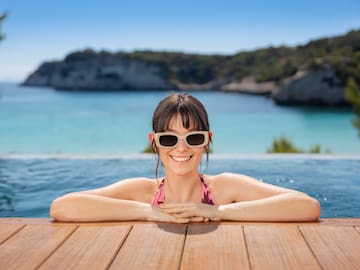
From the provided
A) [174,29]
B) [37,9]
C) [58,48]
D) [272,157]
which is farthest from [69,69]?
[272,157]

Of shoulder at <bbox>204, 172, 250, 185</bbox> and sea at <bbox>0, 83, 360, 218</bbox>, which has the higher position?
shoulder at <bbox>204, 172, 250, 185</bbox>

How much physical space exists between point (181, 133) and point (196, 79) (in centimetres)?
6257

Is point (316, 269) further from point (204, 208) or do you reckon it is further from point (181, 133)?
point (181, 133)

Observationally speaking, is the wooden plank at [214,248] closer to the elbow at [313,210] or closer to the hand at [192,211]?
the hand at [192,211]

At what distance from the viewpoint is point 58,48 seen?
69.7 metres

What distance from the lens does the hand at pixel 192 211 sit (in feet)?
6.86

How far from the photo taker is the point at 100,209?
2.18 meters

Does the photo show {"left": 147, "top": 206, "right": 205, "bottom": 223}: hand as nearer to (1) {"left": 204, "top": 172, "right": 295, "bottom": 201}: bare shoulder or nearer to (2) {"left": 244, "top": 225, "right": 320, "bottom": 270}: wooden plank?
(2) {"left": 244, "top": 225, "right": 320, "bottom": 270}: wooden plank

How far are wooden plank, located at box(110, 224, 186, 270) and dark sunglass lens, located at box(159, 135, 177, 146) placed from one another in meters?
0.34

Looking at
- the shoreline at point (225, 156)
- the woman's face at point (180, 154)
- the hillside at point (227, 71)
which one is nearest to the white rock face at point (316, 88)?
the hillside at point (227, 71)

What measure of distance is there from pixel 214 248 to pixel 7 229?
896mm

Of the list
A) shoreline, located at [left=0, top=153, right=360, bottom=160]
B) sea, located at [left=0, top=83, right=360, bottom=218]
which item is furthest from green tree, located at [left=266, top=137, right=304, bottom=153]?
shoreline, located at [left=0, top=153, right=360, bottom=160]

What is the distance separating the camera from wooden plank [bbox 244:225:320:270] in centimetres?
164

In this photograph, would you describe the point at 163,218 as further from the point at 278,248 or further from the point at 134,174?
the point at 134,174
